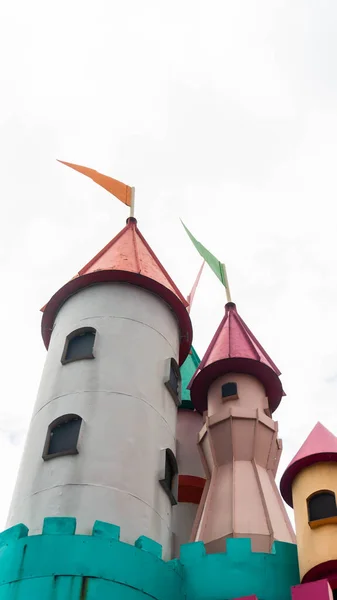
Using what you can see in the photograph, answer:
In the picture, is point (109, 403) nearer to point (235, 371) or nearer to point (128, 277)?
point (128, 277)

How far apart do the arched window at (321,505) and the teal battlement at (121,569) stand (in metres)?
0.96

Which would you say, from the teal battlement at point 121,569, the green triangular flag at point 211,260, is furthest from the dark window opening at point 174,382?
the green triangular flag at point 211,260

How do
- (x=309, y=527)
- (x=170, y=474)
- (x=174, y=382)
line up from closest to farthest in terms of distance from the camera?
1. (x=309, y=527)
2. (x=170, y=474)
3. (x=174, y=382)

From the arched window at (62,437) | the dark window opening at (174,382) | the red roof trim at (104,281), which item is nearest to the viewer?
the arched window at (62,437)

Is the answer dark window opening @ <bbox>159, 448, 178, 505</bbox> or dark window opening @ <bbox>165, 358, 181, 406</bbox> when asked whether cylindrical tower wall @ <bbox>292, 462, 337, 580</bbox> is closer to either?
dark window opening @ <bbox>159, 448, 178, 505</bbox>

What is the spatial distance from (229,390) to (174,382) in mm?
1815

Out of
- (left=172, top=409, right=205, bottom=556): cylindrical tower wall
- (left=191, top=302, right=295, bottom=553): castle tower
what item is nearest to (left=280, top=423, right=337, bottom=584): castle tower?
(left=191, top=302, right=295, bottom=553): castle tower

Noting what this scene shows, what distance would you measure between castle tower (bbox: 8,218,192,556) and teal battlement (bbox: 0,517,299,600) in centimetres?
48

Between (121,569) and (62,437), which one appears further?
(62,437)

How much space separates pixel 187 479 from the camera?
18375 mm

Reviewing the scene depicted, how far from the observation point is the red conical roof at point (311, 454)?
12.8 meters

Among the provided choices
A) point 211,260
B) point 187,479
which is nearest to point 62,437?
point 187,479

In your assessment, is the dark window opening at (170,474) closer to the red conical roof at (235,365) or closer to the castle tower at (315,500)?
the castle tower at (315,500)

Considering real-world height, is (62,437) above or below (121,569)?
above
